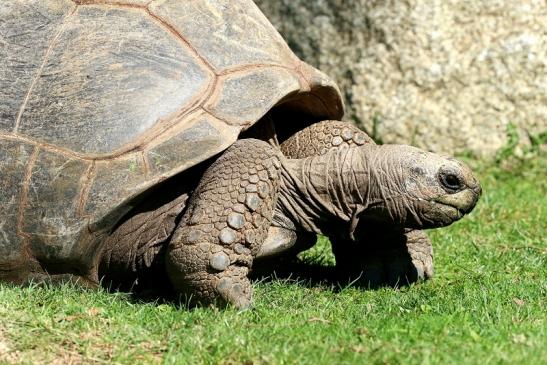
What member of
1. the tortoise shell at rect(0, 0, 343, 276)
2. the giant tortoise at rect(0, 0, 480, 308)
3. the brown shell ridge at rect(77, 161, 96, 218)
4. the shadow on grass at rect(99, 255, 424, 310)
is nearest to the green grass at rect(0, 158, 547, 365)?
the shadow on grass at rect(99, 255, 424, 310)

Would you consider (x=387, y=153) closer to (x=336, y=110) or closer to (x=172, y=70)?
(x=336, y=110)

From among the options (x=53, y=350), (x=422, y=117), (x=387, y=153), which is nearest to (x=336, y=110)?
(x=387, y=153)

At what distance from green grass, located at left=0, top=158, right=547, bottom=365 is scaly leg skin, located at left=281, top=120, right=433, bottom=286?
0.15 meters

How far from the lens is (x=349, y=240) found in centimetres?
610

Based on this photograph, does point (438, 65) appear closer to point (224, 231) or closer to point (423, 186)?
point (423, 186)

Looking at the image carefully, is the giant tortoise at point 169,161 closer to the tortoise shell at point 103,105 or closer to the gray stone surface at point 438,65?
the tortoise shell at point 103,105

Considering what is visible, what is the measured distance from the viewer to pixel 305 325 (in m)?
4.89

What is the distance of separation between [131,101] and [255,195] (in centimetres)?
79

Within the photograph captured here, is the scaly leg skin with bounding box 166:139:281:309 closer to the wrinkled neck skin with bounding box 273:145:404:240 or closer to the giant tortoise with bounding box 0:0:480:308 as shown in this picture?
the giant tortoise with bounding box 0:0:480:308

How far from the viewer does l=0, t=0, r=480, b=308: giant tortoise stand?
205 inches

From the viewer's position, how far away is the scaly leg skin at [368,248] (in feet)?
20.1

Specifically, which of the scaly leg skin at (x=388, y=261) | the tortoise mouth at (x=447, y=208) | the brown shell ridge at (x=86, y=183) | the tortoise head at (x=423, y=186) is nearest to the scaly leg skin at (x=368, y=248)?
the scaly leg skin at (x=388, y=261)

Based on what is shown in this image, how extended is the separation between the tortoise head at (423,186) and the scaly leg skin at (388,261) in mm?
550

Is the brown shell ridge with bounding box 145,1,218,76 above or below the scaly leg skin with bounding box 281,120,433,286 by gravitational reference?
above
